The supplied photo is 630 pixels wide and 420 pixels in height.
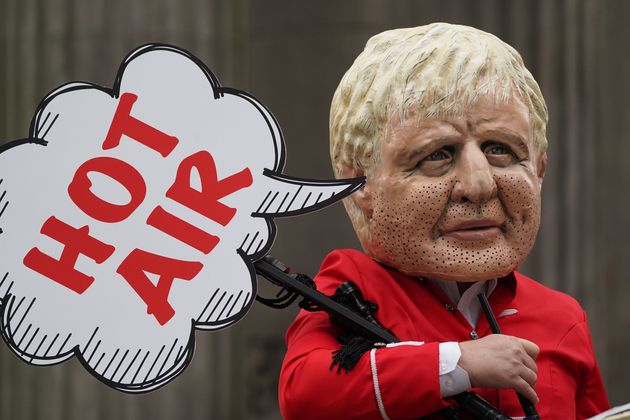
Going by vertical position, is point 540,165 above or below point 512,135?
below

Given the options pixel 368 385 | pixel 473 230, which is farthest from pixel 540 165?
pixel 368 385

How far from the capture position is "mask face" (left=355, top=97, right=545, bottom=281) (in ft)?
9.53

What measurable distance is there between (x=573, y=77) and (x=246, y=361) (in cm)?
235

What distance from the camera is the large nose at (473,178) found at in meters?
2.88

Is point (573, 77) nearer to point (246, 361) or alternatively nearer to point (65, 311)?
point (246, 361)

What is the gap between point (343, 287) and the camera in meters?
2.95

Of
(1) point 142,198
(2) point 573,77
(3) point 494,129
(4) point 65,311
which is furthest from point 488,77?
(2) point 573,77

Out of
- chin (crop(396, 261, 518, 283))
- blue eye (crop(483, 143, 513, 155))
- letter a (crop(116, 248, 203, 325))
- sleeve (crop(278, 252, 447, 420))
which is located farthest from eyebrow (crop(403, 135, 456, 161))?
letter a (crop(116, 248, 203, 325))

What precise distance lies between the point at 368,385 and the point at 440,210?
1.56ft

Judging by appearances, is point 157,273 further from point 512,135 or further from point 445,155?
point 512,135

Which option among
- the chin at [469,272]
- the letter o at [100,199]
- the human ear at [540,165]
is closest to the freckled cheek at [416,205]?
the chin at [469,272]

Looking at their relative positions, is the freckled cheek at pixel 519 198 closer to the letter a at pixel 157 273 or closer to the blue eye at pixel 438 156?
the blue eye at pixel 438 156

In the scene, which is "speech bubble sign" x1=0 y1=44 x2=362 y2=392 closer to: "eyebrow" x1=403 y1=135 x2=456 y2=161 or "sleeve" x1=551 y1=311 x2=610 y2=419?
"eyebrow" x1=403 y1=135 x2=456 y2=161

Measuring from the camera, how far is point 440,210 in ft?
9.55
